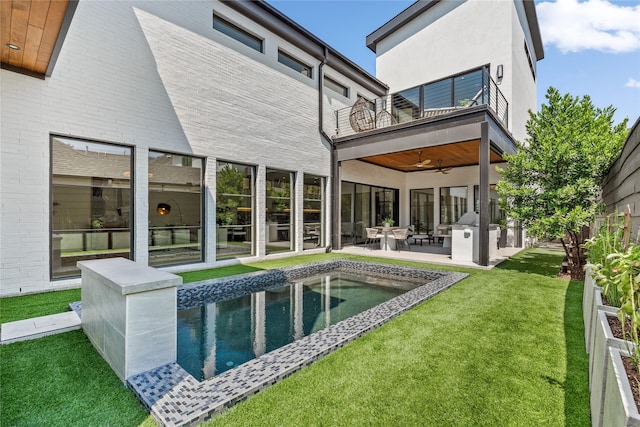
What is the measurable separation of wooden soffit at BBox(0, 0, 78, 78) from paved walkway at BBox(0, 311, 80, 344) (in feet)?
11.9

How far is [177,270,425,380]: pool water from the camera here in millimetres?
3574

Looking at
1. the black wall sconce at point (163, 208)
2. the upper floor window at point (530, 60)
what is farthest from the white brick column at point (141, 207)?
the upper floor window at point (530, 60)

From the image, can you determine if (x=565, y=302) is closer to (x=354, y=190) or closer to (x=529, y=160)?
(x=529, y=160)

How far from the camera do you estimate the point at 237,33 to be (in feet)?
28.1

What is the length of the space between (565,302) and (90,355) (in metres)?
6.36

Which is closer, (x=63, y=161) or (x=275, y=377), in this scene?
(x=275, y=377)

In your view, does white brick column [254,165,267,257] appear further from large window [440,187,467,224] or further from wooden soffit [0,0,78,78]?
large window [440,187,467,224]

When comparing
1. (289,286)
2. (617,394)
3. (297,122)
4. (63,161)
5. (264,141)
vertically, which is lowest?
(289,286)

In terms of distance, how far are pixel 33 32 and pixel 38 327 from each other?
376cm

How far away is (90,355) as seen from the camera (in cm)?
303

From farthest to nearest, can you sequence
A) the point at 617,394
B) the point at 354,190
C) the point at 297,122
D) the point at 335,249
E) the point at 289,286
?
1. the point at 354,190
2. the point at 335,249
3. the point at 297,122
4. the point at 289,286
5. the point at 617,394

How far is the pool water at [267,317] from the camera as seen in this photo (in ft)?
11.7

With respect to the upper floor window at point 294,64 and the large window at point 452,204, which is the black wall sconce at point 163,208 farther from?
the large window at point 452,204

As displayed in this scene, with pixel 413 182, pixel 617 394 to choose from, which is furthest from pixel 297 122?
pixel 617 394
